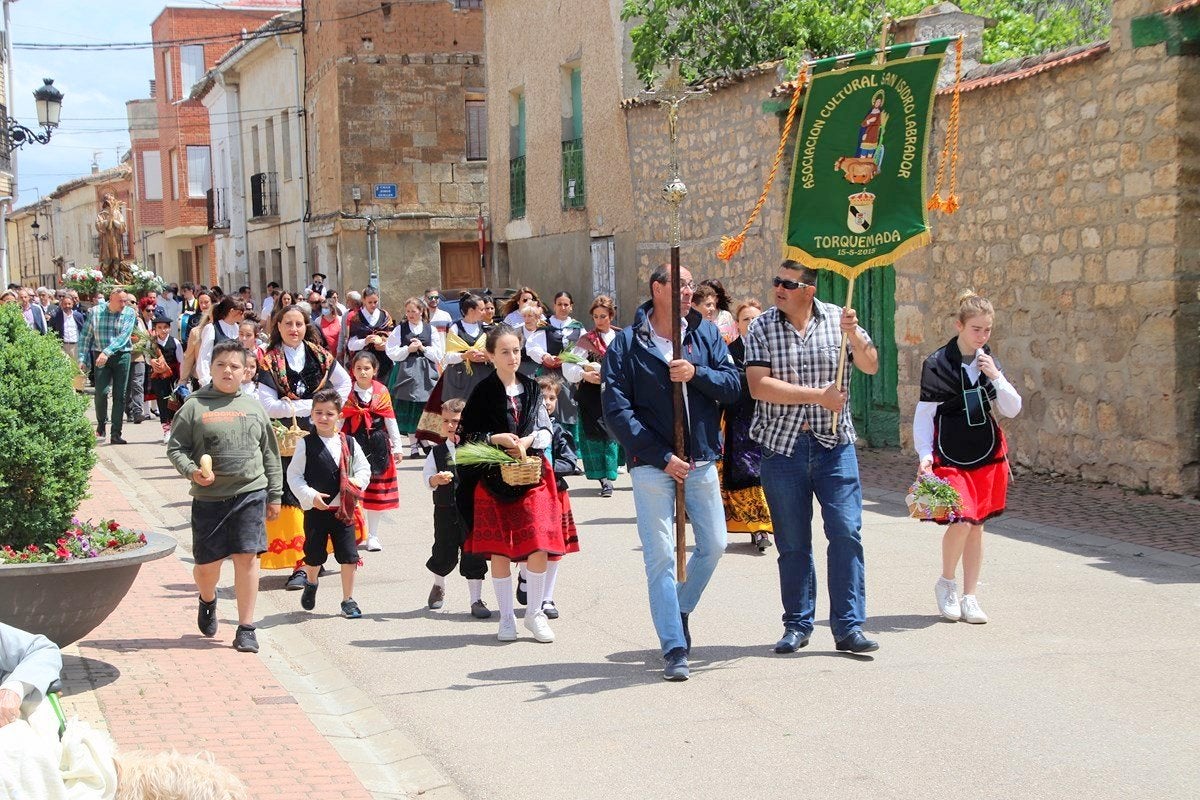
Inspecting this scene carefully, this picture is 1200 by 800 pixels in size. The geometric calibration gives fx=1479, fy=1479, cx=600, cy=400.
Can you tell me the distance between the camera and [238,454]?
7.50 m

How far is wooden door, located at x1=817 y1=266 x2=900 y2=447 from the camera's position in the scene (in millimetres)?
14953

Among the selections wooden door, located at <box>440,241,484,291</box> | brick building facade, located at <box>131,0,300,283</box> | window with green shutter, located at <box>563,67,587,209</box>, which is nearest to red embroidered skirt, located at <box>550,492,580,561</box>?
window with green shutter, located at <box>563,67,587,209</box>

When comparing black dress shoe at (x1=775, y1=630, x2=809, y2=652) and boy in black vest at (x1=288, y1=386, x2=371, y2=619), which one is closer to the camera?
black dress shoe at (x1=775, y1=630, x2=809, y2=652)

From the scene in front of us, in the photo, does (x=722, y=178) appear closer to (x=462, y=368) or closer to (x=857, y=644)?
(x=462, y=368)

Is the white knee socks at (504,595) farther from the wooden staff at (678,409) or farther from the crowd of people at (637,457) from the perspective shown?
the wooden staff at (678,409)

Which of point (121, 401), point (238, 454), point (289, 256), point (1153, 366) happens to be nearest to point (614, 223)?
point (121, 401)

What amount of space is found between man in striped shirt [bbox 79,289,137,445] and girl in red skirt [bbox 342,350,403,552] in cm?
849

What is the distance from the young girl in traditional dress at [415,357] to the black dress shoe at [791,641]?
9.05 m

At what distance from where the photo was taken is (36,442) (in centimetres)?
641

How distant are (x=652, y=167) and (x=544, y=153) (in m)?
4.92

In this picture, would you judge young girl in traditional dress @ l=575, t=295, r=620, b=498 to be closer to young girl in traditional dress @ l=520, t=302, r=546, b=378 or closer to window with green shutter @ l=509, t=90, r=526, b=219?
young girl in traditional dress @ l=520, t=302, r=546, b=378

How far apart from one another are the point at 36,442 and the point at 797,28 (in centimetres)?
→ 1322

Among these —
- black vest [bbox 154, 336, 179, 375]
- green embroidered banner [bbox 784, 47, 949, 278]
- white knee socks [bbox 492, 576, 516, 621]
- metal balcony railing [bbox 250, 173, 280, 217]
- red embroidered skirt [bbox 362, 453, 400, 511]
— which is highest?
metal balcony railing [bbox 250, 173, 280, 217]

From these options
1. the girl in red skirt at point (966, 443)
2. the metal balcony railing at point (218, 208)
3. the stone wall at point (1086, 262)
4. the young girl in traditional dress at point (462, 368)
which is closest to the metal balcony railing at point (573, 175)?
the stone wall at point (1086, 262)
